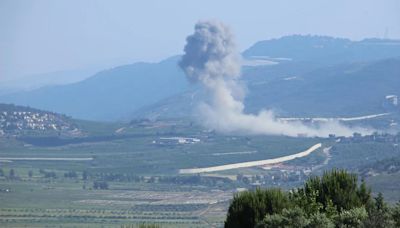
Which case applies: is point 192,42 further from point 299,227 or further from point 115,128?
point 299,227

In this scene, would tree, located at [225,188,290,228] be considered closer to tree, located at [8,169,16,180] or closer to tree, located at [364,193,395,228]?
tree, located at [364,193,395,228]

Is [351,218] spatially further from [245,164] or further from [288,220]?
[245,164]

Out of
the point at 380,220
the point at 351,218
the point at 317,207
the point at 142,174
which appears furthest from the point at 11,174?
the point at 380,220

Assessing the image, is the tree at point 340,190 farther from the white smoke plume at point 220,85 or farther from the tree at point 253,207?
the white smoke plume at point 220,85

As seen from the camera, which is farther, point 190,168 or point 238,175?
point 190,168

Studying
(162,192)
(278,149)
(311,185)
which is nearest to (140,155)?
(278,149)

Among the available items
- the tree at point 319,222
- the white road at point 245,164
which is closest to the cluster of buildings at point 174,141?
the white road at point 245,164
